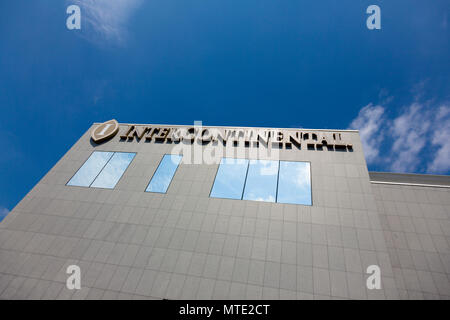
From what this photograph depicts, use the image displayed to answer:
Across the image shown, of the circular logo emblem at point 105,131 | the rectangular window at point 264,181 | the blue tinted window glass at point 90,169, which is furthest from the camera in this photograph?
the circular logo emblem at point 105,131

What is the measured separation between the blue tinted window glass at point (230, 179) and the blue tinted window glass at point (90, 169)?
38.0 ft

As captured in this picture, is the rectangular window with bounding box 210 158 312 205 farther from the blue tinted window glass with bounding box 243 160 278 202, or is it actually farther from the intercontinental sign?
the intercontinental sign

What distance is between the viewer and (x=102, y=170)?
63.0 ft

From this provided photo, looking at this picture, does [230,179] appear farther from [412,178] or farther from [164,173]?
[412,178]

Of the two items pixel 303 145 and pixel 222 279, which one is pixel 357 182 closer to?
pixel 303 145

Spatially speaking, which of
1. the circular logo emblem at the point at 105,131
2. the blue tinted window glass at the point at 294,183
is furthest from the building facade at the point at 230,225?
the circular logo emblem at the point at 105,131

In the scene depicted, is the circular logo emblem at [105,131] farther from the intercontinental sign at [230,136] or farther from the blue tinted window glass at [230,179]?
the blue tinted window glass at [230,179]

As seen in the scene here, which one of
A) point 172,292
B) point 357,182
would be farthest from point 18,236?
point 357,182

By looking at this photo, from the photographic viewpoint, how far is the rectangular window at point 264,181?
15.3 m

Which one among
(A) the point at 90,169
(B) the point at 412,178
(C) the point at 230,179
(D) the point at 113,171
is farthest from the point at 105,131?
(B) the point at 412,178

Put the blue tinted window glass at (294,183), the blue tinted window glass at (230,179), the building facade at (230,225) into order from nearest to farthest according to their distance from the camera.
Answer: the building facade at (230,225)
the blue tinted window glass at (294,183)
the blue tinted window glass at (230,179)

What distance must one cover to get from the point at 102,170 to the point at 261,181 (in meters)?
14.9

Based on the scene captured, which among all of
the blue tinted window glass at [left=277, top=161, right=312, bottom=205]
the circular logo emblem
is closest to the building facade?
the blue tinted window glass at [left=277, top=161, right=312, bottom=205]
